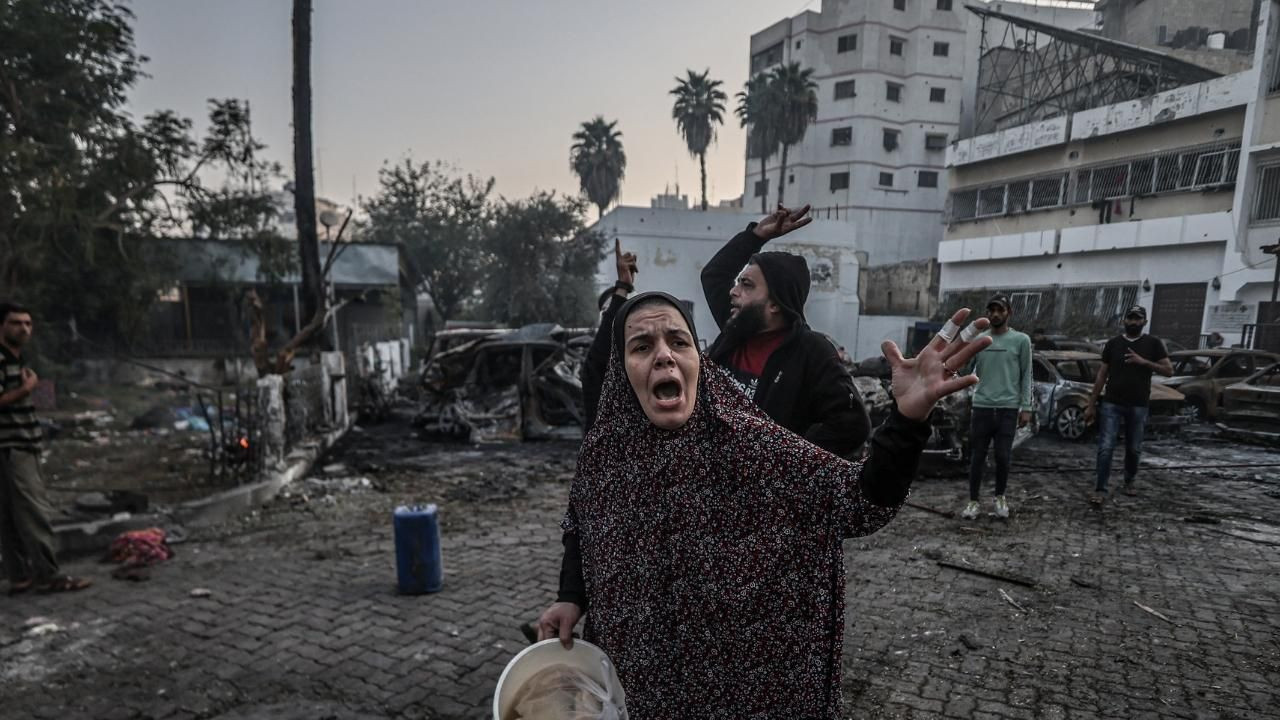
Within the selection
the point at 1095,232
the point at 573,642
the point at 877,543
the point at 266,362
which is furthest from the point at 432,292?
the point at 573,642

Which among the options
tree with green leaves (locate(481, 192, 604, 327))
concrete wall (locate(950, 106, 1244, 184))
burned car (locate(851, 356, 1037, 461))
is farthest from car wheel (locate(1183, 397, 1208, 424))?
tree with green leaves (locate(481, 192, 604, 327))

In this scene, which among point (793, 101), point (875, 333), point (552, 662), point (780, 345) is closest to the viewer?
point (552, 662)

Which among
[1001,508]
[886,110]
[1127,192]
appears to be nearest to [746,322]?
[1001,508]

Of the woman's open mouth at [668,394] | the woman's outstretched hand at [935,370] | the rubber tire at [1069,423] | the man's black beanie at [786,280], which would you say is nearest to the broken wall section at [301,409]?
the man's black beanie at [786,280]

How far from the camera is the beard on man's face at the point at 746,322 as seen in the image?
2.63 m

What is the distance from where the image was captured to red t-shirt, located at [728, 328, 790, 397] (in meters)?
2.61

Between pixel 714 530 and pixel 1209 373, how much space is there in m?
13.2

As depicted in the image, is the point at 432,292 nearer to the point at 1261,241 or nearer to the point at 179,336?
the point at 179,336

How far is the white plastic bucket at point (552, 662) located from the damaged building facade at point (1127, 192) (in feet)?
49.4

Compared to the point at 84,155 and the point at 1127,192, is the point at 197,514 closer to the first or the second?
the point at 84,155

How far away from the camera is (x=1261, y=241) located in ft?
46.4

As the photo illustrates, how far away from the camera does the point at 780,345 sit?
2531 millimetres

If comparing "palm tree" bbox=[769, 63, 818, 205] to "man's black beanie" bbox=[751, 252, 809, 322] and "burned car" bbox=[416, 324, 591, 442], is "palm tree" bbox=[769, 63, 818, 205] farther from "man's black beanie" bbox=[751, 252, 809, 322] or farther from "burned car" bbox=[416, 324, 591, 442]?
"man's black beanie" bbox=[751, 252, 809, 322]

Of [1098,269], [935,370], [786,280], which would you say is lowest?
[935,370]
